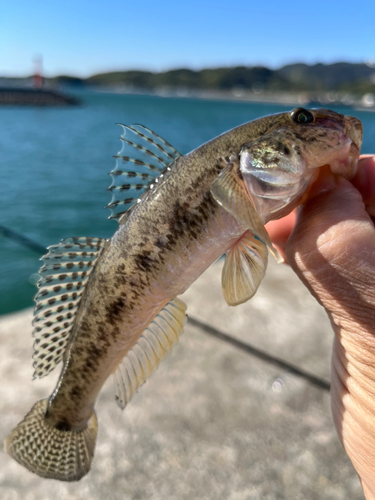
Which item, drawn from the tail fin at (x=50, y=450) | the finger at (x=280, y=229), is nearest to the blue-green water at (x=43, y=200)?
the tail fin at (x=50, y=450)

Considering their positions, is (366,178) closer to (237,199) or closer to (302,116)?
(302,116)

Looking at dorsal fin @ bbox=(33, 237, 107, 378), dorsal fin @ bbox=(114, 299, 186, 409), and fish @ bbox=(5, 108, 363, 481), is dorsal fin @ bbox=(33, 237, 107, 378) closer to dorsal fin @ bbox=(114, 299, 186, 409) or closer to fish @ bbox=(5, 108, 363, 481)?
fish @ bbox=(5, 108, 363, 481)

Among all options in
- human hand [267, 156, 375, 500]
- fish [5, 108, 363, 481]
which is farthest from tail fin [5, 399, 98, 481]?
human hand [267, 156, 375, 500]

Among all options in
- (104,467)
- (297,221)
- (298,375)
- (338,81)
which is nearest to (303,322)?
(298,375)

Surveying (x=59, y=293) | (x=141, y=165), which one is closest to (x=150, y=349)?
(x=59, y=293)

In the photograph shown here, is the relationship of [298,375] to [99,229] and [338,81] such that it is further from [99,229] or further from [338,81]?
[338,81]

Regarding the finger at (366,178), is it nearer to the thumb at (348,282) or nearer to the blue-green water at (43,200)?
the thumb at (348,282)

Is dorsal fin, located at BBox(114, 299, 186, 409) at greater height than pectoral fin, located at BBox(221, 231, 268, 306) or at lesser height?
lesser
